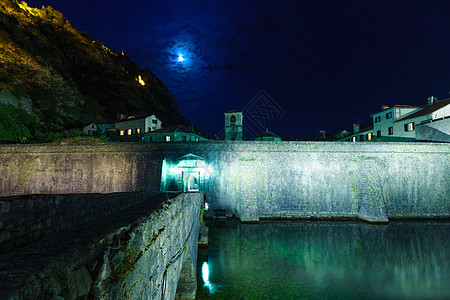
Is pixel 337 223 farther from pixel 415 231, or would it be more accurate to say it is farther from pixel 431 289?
pixel 431 289

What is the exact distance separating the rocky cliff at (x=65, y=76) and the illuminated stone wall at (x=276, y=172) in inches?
793

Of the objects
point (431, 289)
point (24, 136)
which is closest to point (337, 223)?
point (431, 289)

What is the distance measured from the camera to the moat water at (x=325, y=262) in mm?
11508

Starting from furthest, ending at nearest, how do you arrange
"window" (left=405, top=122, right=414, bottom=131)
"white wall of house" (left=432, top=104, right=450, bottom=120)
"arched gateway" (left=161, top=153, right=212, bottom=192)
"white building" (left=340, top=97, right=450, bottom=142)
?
"window" (left=405, top=122, right=414, bottom=131) → "white wall of house" (left=432, top=104, right=450, bottom=120) → "white building" (left=340, top=97, right=450, bottom=142) → "arched gateway" (left=161, top=153, right=212, bottom=192)

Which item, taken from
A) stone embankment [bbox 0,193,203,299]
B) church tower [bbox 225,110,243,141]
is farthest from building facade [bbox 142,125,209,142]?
stone embankment [bbox 0,193,203,299]

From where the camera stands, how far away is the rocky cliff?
42.8 m

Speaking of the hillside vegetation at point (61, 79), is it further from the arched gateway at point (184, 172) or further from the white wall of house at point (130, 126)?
the arched gateway at point (184, 172)

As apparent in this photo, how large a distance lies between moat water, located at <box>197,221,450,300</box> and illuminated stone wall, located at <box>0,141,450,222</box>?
2.89 metres

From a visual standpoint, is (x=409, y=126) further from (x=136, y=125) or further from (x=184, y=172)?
(x=136, y=125)

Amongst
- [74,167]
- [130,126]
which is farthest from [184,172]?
[130,126]

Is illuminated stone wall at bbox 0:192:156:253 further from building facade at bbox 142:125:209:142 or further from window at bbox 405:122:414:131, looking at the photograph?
window at bbox 405:122:414:131

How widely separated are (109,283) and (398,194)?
30.9 meters

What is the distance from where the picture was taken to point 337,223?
2364 cm

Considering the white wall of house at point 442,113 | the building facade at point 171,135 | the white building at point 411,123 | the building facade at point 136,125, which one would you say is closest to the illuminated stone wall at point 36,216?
the building facade at point 171,135
